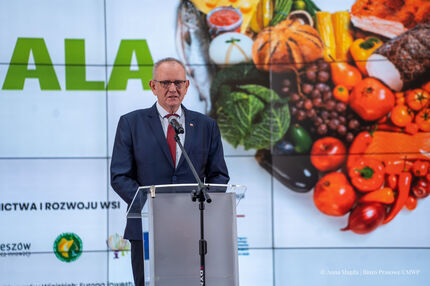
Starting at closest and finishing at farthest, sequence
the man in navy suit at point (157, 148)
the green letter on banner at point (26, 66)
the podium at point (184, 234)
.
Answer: the podium at point (184, 234) < the man in navy suit at point (157, 148) < the green letter on banner at point (26, 66)

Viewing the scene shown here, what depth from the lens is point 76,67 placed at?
384 cm

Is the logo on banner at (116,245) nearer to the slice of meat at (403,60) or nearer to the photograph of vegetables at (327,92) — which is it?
the photograph of vegetables at (327,92)

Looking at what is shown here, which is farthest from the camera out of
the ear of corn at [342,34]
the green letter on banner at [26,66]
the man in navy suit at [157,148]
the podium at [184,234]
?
the ear of corn at [342,34]

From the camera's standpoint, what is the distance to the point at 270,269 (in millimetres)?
3869

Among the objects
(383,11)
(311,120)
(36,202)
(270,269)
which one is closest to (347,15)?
(383,11)

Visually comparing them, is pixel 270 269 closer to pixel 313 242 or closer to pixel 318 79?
pixel 313 242

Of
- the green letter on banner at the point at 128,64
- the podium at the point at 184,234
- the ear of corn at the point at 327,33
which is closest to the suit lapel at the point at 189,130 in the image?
the podium at the point at 184,234

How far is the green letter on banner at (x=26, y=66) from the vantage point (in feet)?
12.5

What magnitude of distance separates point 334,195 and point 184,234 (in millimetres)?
2000

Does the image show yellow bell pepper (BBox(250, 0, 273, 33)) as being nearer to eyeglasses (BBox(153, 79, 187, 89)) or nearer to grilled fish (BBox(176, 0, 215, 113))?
grilled fish (BBox(176, 0, 215, 113))

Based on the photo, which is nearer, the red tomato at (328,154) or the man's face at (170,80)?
the man's face at (170,80)

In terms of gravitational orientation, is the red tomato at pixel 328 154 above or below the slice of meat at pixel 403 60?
below

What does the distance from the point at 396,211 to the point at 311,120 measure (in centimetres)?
92

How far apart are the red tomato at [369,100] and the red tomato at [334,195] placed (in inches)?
19.1
